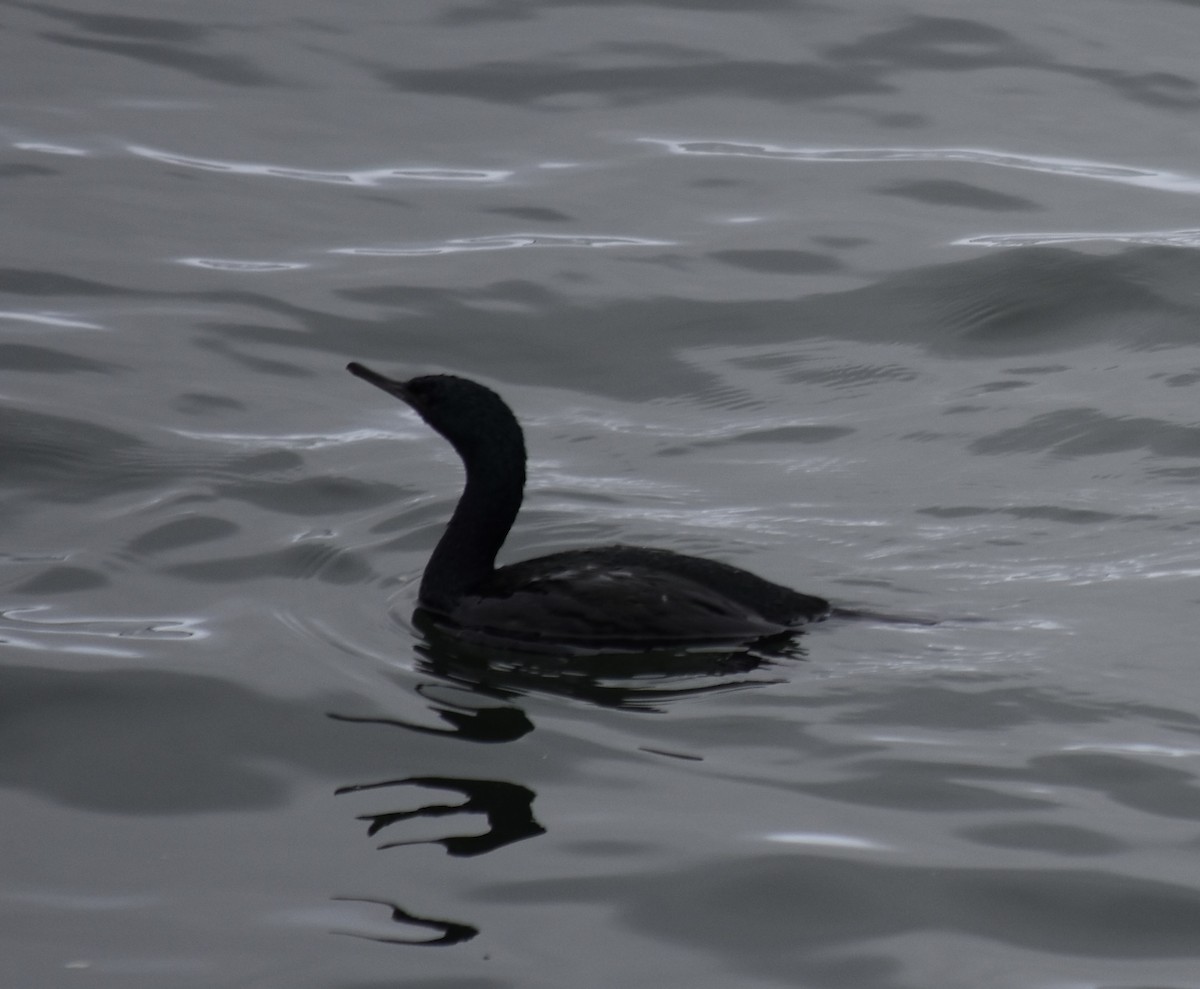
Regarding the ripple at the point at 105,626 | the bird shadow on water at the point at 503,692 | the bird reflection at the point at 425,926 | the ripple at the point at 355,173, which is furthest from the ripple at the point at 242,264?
the bird reflection at the point at 425,926

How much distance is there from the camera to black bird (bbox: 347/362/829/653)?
7574 millimetres

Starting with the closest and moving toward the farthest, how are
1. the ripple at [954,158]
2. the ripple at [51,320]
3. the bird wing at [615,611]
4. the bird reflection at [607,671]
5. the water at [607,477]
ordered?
the water at [607,477], the bird reflection at [607,671], the bird wing at [615,611], the ripple at [51,320], the ripple at [954,158]

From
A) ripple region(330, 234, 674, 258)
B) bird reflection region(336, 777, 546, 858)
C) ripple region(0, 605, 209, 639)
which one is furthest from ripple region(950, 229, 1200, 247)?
bird reflection region(336, 777, 546, 858)

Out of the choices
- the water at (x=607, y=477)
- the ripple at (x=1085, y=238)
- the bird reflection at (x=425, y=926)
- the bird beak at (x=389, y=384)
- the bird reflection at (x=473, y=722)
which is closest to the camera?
the bird reflection at (x=425, y=926)

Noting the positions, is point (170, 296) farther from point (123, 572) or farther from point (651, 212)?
point (123, 572)

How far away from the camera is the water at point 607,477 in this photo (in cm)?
564

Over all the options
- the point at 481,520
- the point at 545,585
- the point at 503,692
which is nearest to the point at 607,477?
the point at 481,520

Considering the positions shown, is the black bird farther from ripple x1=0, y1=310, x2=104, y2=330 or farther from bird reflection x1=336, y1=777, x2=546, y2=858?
ripple x1=0, y1=310, x2=104, y2=330

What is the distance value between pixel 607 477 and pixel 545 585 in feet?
6.58

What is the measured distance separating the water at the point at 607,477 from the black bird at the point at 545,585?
1.01 feet

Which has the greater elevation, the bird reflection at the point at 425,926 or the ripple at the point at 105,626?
the ripple at the point at 105,626

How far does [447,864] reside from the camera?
18.9ft

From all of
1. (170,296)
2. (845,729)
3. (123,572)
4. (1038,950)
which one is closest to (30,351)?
(170,296)

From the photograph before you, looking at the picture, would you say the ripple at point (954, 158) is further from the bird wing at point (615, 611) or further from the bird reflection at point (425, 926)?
the bird reflection at point (425, 926)
